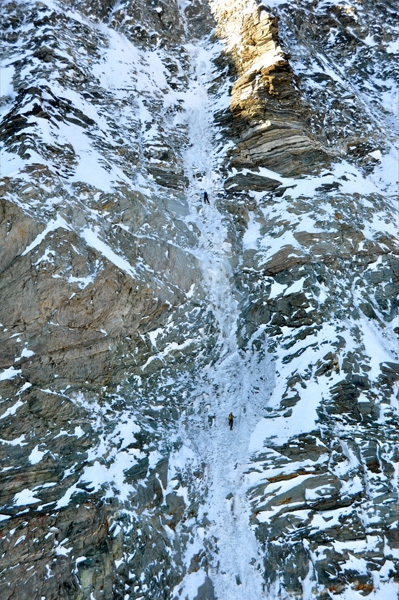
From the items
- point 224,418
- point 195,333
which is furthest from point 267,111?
point 224,418

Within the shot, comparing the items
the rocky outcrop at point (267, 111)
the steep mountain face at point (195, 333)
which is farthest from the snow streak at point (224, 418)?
the rocky outcrop at point (267, 111)

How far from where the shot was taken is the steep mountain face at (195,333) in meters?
14.8

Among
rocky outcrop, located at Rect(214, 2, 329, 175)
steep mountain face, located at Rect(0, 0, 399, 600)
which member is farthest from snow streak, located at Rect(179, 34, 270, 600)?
rocky outcrop, located at Rect(214, 2, 329, 175)

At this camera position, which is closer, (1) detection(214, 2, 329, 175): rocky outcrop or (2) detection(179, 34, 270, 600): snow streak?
(2) detection(179, 34, 270, 600): snow streak

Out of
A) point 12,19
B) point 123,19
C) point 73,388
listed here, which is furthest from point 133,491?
point 123,19

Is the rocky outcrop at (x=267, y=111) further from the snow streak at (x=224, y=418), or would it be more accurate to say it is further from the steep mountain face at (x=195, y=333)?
the snow streak at (x=224, y=418)

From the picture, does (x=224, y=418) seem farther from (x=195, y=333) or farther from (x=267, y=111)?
(x=267, y=111)

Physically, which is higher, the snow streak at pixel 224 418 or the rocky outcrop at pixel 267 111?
the rocky outcrop at pixel 267 111

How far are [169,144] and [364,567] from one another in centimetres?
2390

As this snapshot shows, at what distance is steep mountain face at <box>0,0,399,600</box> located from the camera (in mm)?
14773

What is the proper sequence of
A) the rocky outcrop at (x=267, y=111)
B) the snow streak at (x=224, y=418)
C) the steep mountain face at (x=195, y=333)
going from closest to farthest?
the steep mountain face at (x=195, y=333) → the snow streak at (x=224, y=418) → the rocky outcrop at (x=267, y=111)

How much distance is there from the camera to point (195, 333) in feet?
68.4

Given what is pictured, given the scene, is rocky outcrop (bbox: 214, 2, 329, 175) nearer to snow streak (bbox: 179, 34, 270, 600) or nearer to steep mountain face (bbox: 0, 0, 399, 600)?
steep mountain face (bbox: 0, 0, 399, 600)

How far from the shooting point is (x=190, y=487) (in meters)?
16.6
